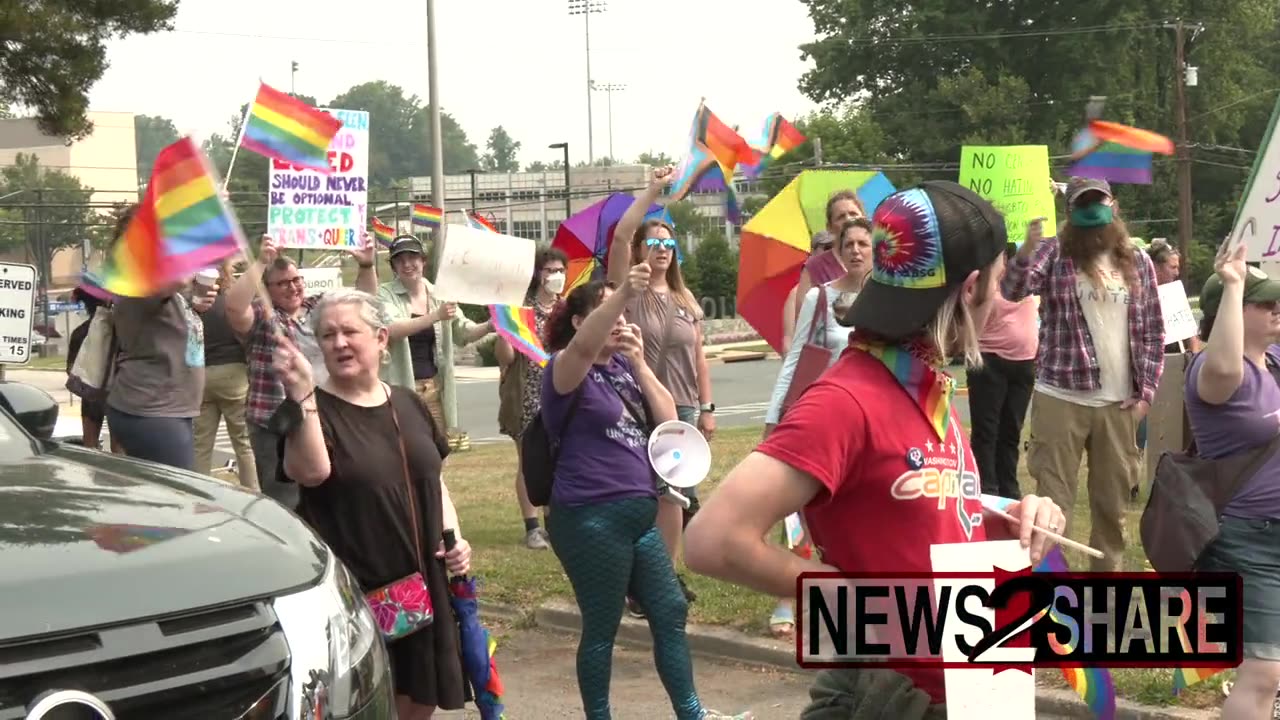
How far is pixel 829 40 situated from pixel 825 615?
188 feet

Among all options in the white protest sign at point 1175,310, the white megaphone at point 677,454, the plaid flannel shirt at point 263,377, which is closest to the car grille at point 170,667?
the white megaphone at point 677,454

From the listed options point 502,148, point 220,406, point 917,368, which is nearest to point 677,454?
point 917,368

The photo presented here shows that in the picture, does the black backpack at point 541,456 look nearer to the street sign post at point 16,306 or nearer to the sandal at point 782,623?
the sandal at point 782,623

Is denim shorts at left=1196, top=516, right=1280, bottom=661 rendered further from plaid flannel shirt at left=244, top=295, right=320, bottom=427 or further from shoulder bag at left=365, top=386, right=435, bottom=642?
plaid flannel shirt at left=244, top=295, right=320, bottom=427

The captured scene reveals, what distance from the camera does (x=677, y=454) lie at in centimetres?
559

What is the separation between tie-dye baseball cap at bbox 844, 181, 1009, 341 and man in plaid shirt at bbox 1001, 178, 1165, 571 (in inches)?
170

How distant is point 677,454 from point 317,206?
371cm

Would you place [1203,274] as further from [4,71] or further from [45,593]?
[45,593]

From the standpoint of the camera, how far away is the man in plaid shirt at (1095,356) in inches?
267

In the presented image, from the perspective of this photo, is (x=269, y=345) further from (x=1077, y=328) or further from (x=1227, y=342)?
(x=1227, y=342)

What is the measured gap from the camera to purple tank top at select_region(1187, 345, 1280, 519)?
471 centimetres

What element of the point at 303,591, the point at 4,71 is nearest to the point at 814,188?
the point at 303,591

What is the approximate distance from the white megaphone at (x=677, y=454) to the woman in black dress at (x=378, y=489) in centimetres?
102

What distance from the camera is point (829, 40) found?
2279 inches
